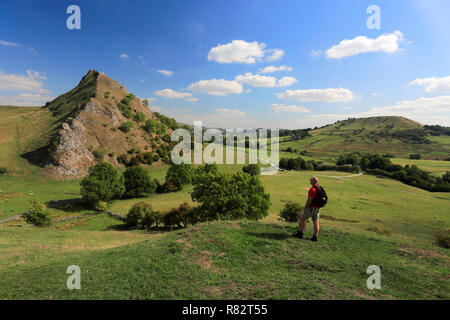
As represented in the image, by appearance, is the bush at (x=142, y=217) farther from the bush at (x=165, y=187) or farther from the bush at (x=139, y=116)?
the bush at (x=139, y=116)

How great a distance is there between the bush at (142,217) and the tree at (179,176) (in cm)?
3170

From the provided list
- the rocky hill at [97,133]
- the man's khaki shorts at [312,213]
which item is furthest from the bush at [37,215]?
the rocky hill at [97,133]

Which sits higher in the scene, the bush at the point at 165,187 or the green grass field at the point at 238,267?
the green grass field at the point at 238,267

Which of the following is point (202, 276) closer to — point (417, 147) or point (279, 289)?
point (279, 289)

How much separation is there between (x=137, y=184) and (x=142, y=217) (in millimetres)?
28107

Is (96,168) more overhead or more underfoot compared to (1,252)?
more overhead

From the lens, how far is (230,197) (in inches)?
1300

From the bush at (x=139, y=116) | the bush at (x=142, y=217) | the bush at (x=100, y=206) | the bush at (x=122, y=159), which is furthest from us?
the bush at (x=139, y=116)

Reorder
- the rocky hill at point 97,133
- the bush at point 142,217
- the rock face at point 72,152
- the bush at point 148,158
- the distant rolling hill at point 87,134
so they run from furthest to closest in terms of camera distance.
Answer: the bush at point 148,158 → the rocky hill at point 97,133 → the distant rolling hill at point 87,134 → the rock face at point 72,152 → the bush at point 142,217

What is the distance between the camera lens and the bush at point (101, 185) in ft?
168

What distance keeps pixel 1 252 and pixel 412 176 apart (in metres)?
147

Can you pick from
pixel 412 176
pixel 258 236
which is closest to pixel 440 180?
pixel 412 176

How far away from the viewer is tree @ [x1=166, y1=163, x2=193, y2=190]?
2872 inches
